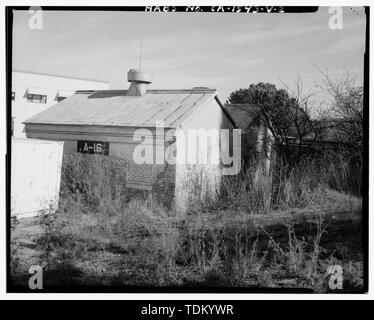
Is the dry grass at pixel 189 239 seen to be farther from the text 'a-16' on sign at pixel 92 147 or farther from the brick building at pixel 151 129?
the brick building at pixel 151 129

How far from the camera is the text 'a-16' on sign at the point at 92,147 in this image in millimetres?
9086

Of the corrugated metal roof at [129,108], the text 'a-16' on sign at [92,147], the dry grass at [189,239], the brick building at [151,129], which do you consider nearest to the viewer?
the dry grass at [189,239]

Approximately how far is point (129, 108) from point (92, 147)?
51.0 inches

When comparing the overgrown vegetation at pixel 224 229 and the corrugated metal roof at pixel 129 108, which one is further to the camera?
the corrugated metal roof at pixel 129 108

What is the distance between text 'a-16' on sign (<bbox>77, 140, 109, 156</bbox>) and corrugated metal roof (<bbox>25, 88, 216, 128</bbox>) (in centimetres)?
47

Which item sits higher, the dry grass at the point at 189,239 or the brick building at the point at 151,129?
the brick building at the point at 151,129

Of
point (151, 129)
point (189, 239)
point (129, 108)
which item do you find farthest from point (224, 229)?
point (129, 108)

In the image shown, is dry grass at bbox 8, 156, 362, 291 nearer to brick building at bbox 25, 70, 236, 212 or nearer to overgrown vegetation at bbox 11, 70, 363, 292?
overgrown vegetation at bbox 11, 70, 363, 292

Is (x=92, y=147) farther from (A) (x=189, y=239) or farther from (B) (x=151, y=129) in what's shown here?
(A) (x=189, y=239)

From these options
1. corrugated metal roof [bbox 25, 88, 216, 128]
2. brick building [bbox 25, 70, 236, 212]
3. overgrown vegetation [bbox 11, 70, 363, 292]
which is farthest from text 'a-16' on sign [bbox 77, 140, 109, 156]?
A: corrugated metal roof [bbox 25, 88, 216, 128]

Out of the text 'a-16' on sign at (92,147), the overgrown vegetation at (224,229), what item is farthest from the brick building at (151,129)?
the overgrown vegetation at (224,229)

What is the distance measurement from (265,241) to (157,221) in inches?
77.4

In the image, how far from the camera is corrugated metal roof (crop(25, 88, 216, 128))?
8617 millimetres

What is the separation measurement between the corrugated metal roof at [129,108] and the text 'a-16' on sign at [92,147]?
0.47m
